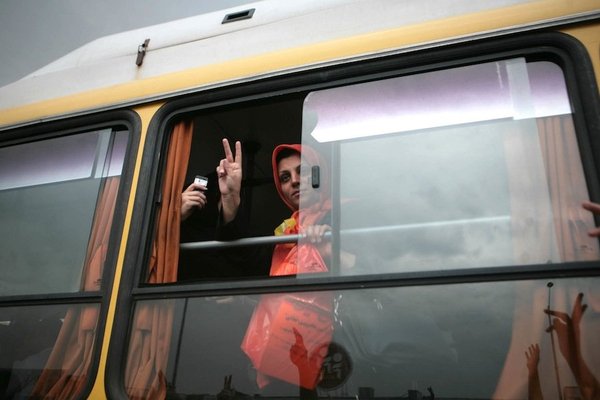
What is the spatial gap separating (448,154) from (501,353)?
623mm

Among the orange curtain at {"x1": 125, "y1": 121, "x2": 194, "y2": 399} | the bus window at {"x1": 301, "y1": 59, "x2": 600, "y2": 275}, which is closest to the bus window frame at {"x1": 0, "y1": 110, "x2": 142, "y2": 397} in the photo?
the orange curtain at {"x1": 125, "y1": 121, "x2": 194, "y2": 399}

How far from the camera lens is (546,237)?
1.36m

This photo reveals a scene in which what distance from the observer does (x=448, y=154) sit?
1.54 metres

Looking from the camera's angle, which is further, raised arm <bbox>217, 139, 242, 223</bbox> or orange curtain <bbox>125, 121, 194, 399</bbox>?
raised arm <bbox>217, 139, 242, 223</bbox>

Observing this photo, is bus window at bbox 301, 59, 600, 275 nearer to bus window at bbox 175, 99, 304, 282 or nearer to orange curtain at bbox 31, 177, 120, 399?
bus window at bbox 175, 99, 304, 282

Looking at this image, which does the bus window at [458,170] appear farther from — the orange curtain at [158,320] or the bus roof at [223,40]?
the orange curtain at [158,320]

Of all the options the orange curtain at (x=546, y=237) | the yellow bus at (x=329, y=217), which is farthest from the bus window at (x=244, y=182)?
the orange curtain at (x=546, y=237)

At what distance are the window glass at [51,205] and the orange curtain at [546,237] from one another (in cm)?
155

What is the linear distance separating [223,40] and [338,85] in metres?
0.64

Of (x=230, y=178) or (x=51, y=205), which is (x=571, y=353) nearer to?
(x=230, y=178)

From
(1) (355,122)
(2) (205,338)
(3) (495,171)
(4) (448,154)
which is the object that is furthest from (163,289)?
(3) (495,171)

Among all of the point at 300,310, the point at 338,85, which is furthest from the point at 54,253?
the point at 338,85

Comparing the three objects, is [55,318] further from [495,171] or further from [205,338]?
[495,171]

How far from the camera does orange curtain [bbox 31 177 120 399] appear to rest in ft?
5.58
